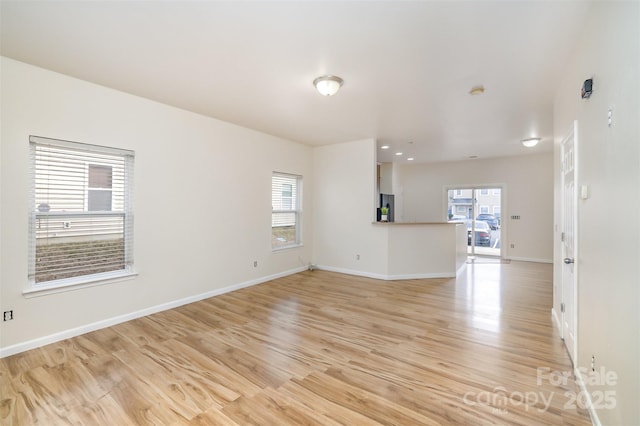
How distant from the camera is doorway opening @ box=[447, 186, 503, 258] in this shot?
8016mm

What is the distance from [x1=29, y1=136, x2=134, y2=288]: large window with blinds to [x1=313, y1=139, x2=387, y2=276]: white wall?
3.63 m

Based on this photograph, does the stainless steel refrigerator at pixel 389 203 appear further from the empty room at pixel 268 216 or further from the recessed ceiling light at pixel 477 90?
the recessed ceiling light at pixel 477 90

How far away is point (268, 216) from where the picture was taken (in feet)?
17.7

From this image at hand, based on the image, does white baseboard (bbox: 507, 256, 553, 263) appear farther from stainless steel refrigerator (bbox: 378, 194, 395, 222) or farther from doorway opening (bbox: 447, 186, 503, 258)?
stainless steel refrigerator (bbox: 378, 194, 395, 222)

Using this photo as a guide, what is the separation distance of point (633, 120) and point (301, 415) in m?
2.31

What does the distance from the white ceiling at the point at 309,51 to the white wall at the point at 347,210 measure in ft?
5.83

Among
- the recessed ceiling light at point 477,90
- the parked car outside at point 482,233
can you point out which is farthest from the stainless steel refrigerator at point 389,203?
the recessed ceiling light at point 477,90

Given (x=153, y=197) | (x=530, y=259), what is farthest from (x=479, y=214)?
(x=153, y=197)

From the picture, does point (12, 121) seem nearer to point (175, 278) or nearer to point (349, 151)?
point (175, 278)

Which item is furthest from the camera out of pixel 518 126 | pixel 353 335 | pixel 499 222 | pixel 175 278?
pixel 499 222

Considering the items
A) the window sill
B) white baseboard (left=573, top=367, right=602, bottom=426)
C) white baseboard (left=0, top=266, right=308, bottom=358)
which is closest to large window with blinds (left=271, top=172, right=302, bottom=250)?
white baseboard (left=0, top=266, right=308, bottom=358)

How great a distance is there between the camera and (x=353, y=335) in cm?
309

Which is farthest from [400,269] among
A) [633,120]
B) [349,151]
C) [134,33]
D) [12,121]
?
[12,121]

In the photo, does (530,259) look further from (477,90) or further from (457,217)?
(477,90)
